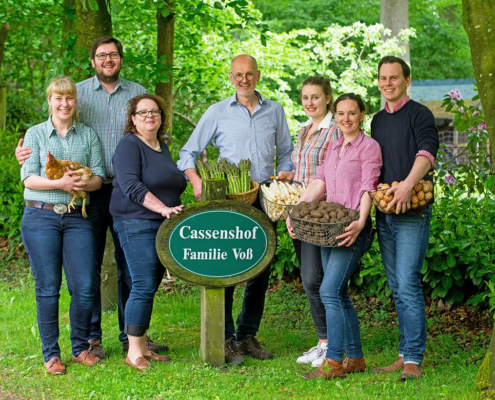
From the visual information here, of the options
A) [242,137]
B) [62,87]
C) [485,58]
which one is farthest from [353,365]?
[62,87]

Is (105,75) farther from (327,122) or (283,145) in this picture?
(327,122)

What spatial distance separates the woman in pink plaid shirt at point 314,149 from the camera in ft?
15.4

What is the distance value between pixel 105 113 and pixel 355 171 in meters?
2.09

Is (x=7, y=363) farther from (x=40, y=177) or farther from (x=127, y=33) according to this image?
(x=127, y=33)

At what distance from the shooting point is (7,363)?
16.4 feet

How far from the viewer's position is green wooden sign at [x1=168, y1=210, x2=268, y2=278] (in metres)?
4.70

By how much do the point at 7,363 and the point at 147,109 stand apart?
229cm

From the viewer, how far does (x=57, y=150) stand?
185 inches

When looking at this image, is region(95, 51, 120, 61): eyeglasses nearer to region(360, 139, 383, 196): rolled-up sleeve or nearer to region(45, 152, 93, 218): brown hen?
region(45, 152, 93, 218): brown hen

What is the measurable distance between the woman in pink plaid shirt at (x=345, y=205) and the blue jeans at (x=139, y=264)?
1.05 m

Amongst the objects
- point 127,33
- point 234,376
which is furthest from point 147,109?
point 127,33

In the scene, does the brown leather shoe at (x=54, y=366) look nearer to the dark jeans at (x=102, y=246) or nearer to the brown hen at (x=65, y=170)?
the dark jeans at (x=102, y=246)

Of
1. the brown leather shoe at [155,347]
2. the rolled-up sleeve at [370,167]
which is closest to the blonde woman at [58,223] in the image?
the brown leather shoe at [155,347]

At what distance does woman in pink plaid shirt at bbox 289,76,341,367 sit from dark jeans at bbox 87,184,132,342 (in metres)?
1.43
